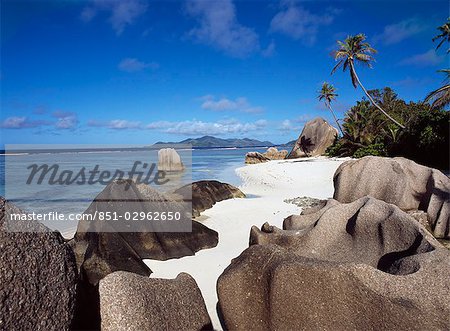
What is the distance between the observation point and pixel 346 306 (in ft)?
10.2

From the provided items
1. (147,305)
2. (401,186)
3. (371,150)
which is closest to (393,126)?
(371,150)

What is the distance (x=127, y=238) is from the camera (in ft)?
22.5

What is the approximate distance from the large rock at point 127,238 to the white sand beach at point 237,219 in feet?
1.12

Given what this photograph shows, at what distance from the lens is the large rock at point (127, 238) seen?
5.44m

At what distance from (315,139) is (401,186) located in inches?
1491

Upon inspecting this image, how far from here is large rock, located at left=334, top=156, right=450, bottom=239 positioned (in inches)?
319

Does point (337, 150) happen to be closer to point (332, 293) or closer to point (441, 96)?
point (441, 96)

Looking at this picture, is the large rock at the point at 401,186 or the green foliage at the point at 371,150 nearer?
the large rock at the point at 401,186

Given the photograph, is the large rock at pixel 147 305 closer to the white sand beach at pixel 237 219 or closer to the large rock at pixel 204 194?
the white sand beach at pixel 237 219

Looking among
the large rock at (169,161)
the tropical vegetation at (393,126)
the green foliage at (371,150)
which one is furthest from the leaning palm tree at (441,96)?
the large rock at (169,161)

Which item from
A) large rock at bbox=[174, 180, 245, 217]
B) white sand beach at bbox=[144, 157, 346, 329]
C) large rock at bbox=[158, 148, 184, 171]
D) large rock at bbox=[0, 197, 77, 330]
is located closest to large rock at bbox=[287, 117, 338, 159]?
large rock at bbox=[158, 148, 184, 171]

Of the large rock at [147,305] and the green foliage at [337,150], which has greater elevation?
the green foliage at [337,150]

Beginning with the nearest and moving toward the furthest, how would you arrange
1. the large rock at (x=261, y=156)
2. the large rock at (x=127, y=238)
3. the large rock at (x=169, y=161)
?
the large rock at (x=127, y=238), the large rock at (x=169, y=161), the large rock at (x=261, y=156)

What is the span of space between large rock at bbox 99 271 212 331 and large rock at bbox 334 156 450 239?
22.0 feet
